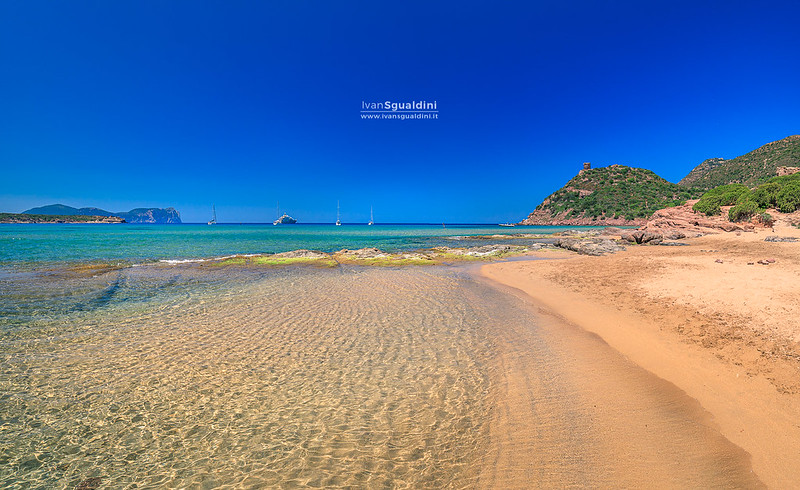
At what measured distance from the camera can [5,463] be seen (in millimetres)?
3779

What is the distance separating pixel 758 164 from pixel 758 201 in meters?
71.4

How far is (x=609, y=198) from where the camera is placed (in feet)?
399

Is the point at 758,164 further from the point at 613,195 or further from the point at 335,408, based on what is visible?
the point at 335,408

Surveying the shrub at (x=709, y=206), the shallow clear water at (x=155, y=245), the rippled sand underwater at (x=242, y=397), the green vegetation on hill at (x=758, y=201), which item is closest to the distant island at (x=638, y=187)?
the shrub at (x=709, y=206)

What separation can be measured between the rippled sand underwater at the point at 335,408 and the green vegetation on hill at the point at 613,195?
4792 inches

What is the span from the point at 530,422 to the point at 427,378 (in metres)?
2.00

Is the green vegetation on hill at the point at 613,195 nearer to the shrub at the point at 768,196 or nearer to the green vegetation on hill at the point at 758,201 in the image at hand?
the green vegetation on hill at the point at 758,201

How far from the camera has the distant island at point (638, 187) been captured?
8631cm

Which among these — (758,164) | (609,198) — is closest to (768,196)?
(758,164)

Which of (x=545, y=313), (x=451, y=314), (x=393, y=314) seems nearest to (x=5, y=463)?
(x=393, y=314)

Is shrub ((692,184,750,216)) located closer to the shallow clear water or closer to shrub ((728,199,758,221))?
shrub ((728,199,758,221))

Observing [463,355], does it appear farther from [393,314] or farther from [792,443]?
[792,443]

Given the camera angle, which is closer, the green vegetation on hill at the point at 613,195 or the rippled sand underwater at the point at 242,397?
the rippled sand underwater at the point at 242,397

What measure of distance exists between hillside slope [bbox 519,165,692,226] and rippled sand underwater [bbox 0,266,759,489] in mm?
115453
